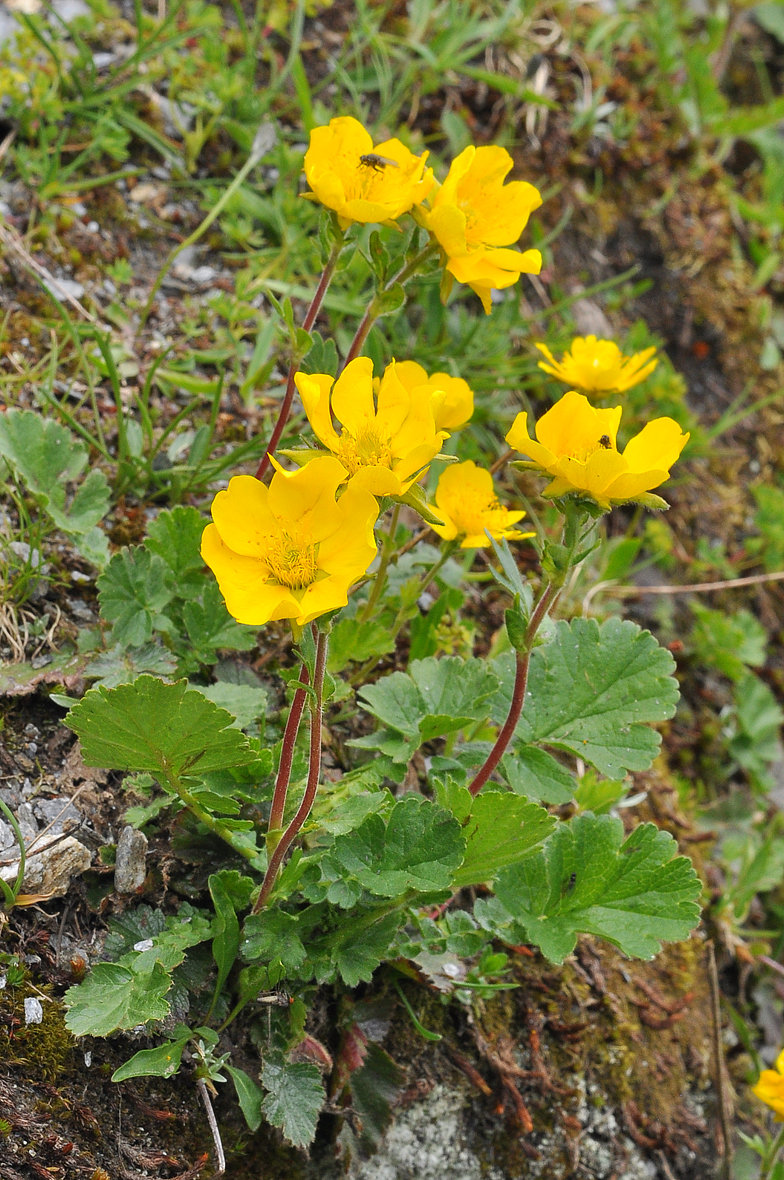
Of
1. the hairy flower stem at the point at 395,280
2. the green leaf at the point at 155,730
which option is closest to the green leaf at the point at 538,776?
the green leaf at the point at 155,730

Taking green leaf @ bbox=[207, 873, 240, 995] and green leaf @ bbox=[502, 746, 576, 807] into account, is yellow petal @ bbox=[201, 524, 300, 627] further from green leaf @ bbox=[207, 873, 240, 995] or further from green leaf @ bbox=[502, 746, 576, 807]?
green leaf @ bbox=[502, 746, 576, 807]

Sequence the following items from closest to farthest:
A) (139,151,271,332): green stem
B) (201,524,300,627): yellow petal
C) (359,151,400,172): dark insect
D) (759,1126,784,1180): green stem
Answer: (201,524,300,627): yellow petal < (359,151,400,172): dark insect < (759,1126,784,1180): green stem < (139,151,271,332): green stem

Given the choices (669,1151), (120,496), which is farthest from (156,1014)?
(669,1151)

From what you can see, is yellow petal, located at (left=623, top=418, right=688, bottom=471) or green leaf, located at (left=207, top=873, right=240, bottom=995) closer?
yellow petal, located at (left=623, top=418, right=688, bottom=471)

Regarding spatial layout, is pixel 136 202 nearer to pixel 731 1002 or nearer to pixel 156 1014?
pixel 156 1014

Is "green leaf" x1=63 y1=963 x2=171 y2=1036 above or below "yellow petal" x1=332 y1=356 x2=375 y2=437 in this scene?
below

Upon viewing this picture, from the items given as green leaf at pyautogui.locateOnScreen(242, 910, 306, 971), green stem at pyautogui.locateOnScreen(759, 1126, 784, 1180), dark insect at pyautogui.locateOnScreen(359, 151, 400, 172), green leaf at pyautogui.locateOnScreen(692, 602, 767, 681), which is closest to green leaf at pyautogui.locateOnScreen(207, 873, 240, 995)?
green leaf at pyautogui.locateOnScreen(242, 910, 306, 971)
